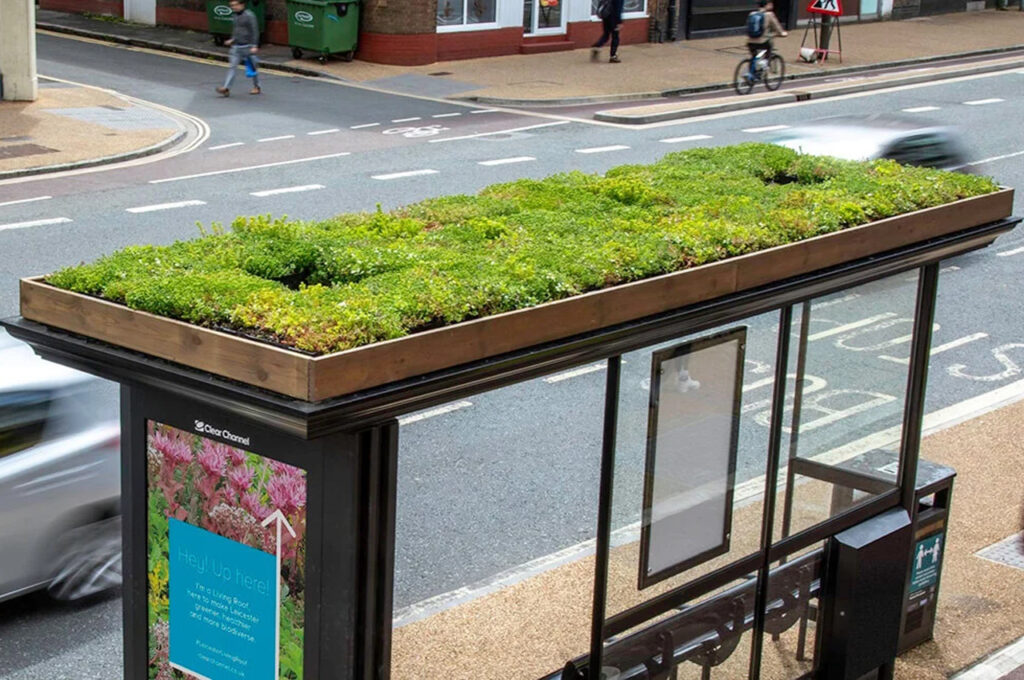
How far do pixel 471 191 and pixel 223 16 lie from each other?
1548 cm

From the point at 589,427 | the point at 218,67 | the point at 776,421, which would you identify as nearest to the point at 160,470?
the point at 589,427

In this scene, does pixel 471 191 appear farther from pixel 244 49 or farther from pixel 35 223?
pixel 244 49

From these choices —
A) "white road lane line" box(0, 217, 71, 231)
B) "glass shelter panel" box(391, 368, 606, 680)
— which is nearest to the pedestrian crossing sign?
"white road lane line" box(0, 217, 71, 231)

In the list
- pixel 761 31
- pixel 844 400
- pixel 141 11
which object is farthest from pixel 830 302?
pixel 141 11

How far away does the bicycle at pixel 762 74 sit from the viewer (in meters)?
28.9

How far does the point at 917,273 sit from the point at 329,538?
11.7ft

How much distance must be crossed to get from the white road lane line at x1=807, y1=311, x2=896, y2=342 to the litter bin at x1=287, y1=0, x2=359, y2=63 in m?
24.5

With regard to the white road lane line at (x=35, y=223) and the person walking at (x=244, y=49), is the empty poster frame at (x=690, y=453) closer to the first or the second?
the white road lane line at (x=35, y=223)

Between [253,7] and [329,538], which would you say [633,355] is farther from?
[253,7]

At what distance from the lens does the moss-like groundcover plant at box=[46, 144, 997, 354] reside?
4.80 m

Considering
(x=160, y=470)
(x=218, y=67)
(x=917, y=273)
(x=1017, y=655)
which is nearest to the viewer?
(x=160, y=470)

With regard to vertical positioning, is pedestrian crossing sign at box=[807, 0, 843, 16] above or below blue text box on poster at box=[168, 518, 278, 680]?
above

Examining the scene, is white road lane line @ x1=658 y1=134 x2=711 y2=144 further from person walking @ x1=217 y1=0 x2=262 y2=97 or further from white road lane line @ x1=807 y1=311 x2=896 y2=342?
white road lane line @ x1=807 y1=311 x2=896 y2=342

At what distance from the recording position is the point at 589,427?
600 centimetres
